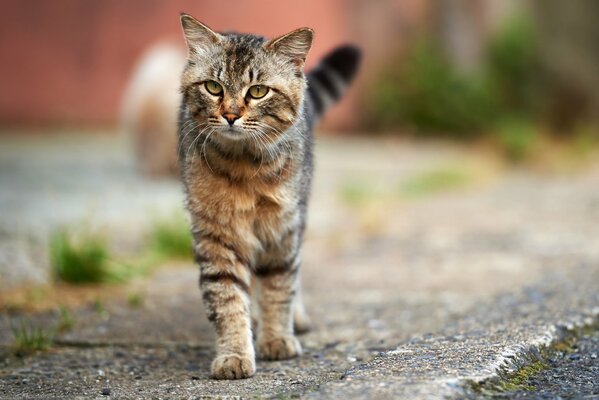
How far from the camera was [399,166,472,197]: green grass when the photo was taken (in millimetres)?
8531

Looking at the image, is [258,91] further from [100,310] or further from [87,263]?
[87,263]

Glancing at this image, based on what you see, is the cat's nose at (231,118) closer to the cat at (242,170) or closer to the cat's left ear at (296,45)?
the cat at (242,170)

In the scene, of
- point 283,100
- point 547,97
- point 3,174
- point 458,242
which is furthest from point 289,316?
point 547,97

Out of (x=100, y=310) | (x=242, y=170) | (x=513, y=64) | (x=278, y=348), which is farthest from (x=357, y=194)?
(x=513, y=64)

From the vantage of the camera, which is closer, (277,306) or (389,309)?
(277,306)

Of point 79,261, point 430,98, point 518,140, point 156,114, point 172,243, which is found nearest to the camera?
point 79,261

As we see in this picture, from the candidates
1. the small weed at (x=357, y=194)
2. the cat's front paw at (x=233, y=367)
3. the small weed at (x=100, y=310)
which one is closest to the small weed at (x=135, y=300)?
the small weed at (x=100, y=310)

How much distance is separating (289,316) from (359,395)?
46.3 inches

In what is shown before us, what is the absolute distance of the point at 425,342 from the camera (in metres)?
3.68

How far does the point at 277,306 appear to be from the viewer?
158 inches

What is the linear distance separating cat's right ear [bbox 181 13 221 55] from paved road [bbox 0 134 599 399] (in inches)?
53.3

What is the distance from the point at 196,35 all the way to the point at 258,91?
1.29 feet

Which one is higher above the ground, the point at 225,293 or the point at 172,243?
the point at 225,293

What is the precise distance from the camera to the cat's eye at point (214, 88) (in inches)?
145
